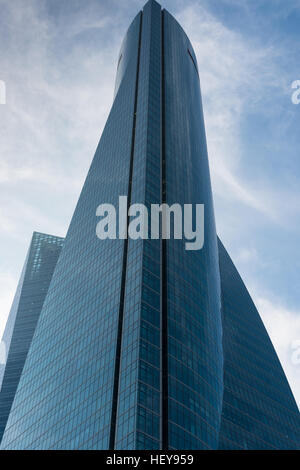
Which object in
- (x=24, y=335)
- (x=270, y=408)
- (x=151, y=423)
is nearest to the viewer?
(x=151, y=423)

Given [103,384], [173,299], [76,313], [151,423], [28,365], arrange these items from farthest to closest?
1. [28,365]
2. [76,313]
3. [173,299]
4. [103,384]
5. [151,423]

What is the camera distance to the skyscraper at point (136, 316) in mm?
79438

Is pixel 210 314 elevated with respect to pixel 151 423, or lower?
elevated

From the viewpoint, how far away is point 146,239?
10000 centimetres

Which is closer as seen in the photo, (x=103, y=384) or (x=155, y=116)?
(x=103, y=384)

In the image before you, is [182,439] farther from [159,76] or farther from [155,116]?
[159,76]

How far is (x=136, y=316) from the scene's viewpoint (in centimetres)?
8700

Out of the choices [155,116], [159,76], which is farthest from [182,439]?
[159,76]

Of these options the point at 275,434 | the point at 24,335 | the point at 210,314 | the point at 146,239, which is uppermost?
the point at 24,335

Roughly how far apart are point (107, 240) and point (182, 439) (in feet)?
152

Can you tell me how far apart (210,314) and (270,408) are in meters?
47.7

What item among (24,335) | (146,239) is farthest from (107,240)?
(24,335)

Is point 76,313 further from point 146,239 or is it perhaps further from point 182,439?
point 182,439

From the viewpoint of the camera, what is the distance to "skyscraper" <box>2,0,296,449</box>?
7944 centimetres
